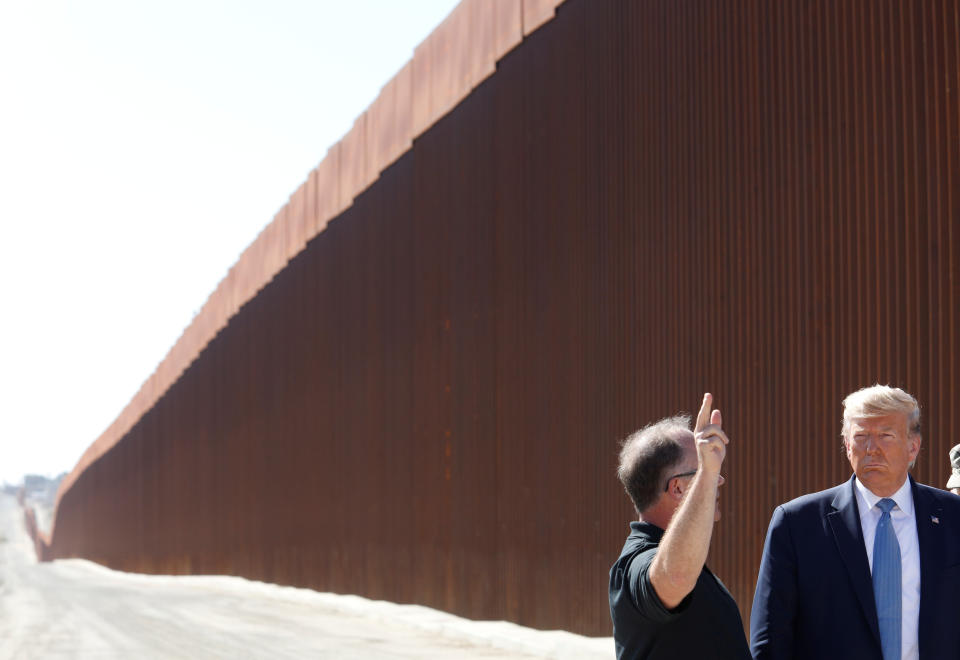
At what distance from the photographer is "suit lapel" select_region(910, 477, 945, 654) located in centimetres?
380

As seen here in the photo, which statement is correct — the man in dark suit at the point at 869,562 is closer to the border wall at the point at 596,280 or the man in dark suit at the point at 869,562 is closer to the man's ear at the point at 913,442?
the man's ear at the point at 913,442

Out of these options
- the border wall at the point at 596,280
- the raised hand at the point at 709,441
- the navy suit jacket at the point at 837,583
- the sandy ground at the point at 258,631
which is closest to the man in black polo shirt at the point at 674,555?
the raised hand at the point at 709,441

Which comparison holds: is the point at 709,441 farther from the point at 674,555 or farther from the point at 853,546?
the point at 853,546

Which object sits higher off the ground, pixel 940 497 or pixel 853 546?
pixel 940 497

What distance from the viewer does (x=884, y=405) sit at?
3.93m

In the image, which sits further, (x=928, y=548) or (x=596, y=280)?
(x=596, y=280)

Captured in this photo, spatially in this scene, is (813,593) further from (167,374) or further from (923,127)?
(167,374)

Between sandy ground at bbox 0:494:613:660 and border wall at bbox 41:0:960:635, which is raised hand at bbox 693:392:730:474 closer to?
border wall at bbox 41:0:960:635

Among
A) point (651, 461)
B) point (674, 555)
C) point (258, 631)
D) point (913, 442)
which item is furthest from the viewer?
point (258, 631)

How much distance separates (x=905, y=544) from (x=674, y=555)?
1.34 meters

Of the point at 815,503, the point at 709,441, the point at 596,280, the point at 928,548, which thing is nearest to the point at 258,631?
the point at 596,280

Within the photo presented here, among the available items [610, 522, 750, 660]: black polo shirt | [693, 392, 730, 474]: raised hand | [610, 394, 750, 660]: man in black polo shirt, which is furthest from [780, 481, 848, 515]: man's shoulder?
[693, 392, 730, 474]: raised hand

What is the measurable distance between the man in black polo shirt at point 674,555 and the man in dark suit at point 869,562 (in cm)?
78

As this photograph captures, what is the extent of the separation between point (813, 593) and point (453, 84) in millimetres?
15048
